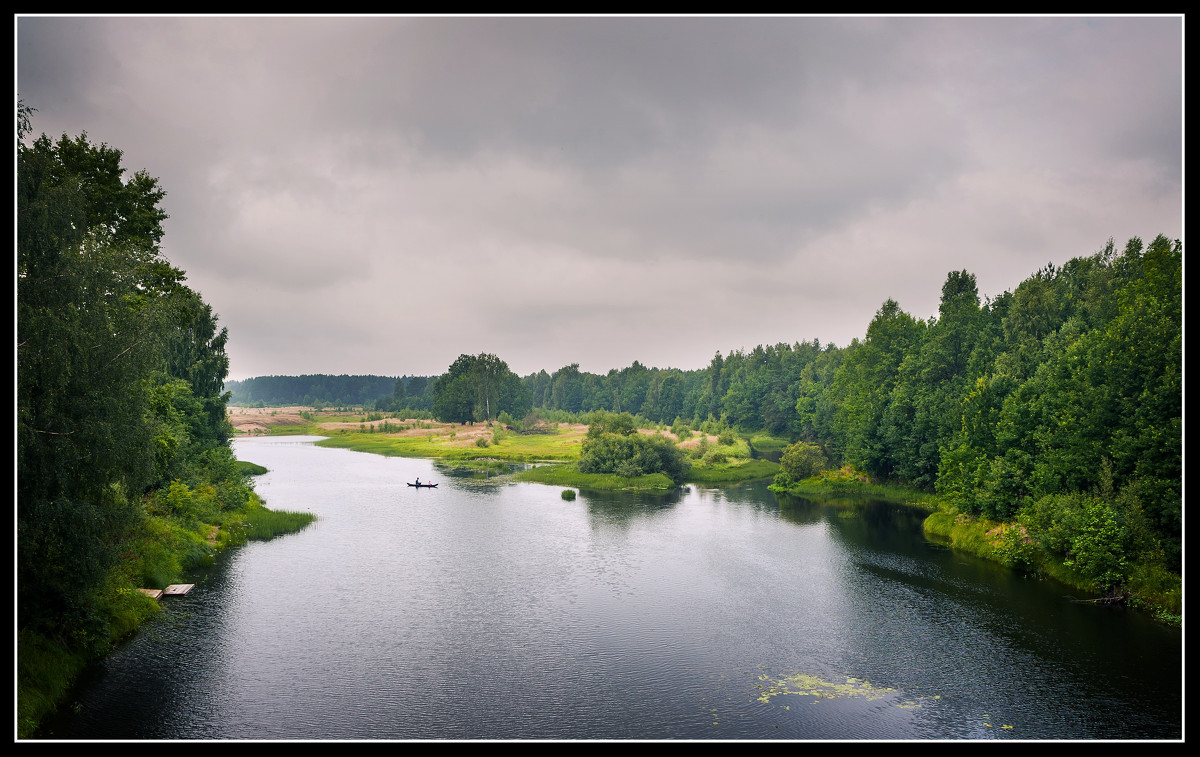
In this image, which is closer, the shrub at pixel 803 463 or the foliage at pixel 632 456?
the shrub at pixel 803 463

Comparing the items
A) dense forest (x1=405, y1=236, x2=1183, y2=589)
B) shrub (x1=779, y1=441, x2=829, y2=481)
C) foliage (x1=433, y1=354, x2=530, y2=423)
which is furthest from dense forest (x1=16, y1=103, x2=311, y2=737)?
foliage (x1=433, y1=354, x2=530, y2=423)

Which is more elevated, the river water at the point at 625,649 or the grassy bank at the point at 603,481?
the grassy bank at the point at 603,481

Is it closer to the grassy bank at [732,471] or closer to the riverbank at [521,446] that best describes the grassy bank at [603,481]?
the riverbank at [521,446]

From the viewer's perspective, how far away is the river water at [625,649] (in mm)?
20953

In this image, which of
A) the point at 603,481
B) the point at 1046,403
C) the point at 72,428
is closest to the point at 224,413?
the point at 603,481

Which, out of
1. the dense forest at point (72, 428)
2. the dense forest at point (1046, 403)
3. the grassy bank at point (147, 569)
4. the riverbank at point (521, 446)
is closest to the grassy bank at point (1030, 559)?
the dense forest at point (1046, 403)

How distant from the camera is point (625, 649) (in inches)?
1064

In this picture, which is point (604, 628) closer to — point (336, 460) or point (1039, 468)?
point (1039, 468)

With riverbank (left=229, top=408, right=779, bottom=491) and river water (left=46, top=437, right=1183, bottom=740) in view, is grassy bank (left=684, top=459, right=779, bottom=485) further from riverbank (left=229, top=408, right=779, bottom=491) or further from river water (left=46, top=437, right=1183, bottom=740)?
river water (left=46, top=437, right=1183, bottom=740)

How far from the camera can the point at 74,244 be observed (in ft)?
62.2

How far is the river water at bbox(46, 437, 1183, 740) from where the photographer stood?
21.0 meters
